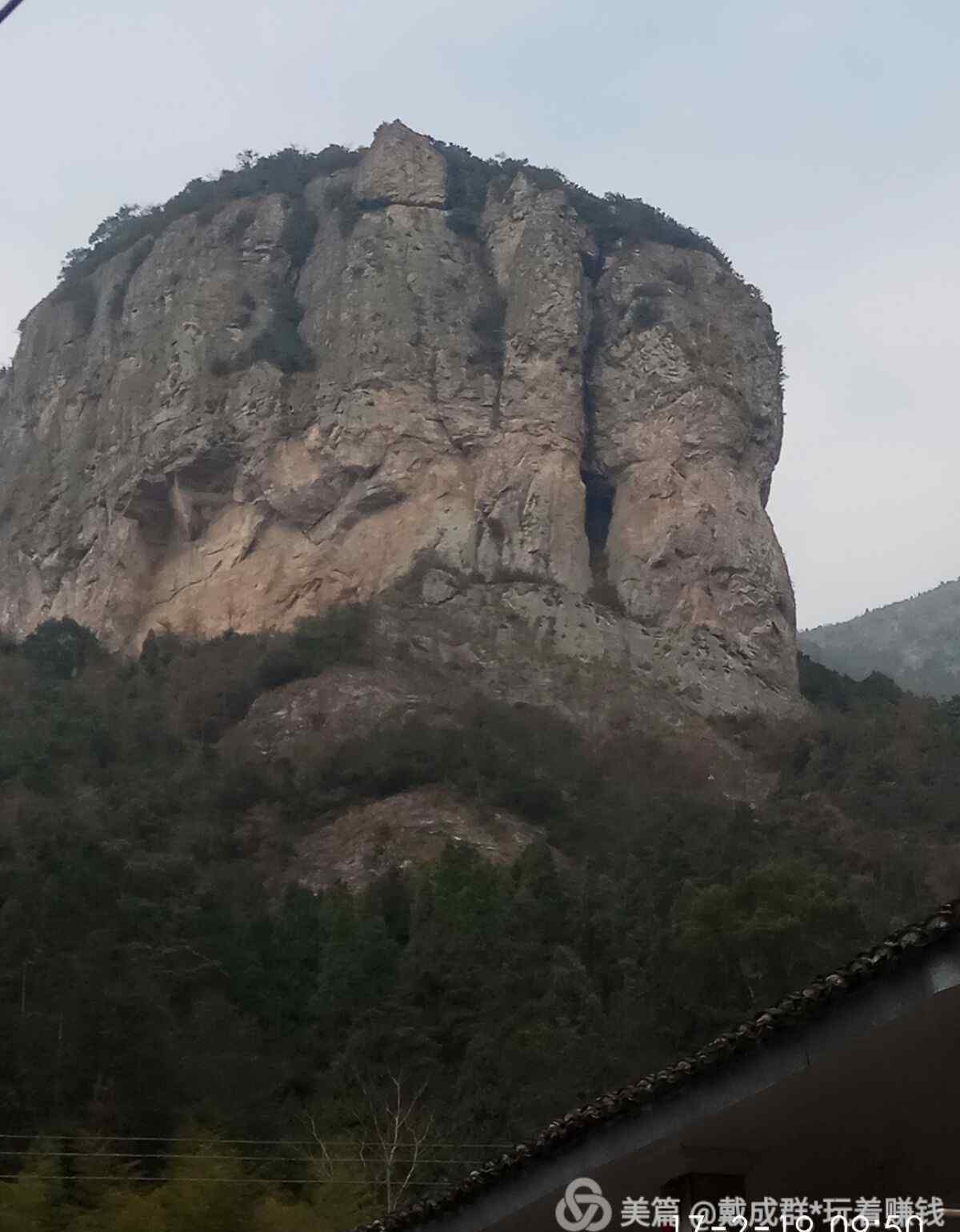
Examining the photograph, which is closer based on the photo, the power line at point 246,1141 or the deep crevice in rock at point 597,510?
the power line at point 246,1141

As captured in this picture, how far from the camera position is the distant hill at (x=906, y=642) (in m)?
70.9

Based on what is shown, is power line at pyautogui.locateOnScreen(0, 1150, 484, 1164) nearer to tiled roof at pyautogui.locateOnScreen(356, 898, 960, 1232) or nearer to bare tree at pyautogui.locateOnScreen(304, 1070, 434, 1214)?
bare tree at pyautogui.locateOnScreen(304, 1070, 434, 1214)

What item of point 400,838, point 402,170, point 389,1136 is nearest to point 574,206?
point 402,170

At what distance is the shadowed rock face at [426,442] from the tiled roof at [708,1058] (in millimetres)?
30512

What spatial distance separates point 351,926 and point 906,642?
61.6 metres

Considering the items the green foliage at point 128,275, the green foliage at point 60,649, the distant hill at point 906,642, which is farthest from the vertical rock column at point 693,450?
the distant hill at point 906,642

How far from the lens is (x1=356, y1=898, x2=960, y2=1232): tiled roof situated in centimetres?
520

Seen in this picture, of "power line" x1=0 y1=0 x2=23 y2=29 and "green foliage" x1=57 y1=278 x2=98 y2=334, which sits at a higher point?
"green foliage" x1=57 y1=278 x2=98 y2=334

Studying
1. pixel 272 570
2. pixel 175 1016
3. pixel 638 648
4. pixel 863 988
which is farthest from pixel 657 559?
pixel 863 988

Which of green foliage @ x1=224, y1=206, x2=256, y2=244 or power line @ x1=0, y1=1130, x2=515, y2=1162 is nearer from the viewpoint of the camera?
power line @ x1=0, y1=1130, x2=515, y2=1162

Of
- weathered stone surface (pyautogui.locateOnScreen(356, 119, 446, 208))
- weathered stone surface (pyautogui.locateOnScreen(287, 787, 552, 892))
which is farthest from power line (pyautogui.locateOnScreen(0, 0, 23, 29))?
weathered stone surface (pyautogui.locateOnScreen(356, 119, 446, 208))

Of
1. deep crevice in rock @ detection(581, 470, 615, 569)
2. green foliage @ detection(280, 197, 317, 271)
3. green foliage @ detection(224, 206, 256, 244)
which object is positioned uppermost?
green foliage @ detection(224, 206, 256, 244)

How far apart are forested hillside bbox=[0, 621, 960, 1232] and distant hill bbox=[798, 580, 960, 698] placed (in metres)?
33.9

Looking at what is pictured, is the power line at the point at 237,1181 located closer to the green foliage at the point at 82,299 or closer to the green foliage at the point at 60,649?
the green foliage at the point at 60,649
